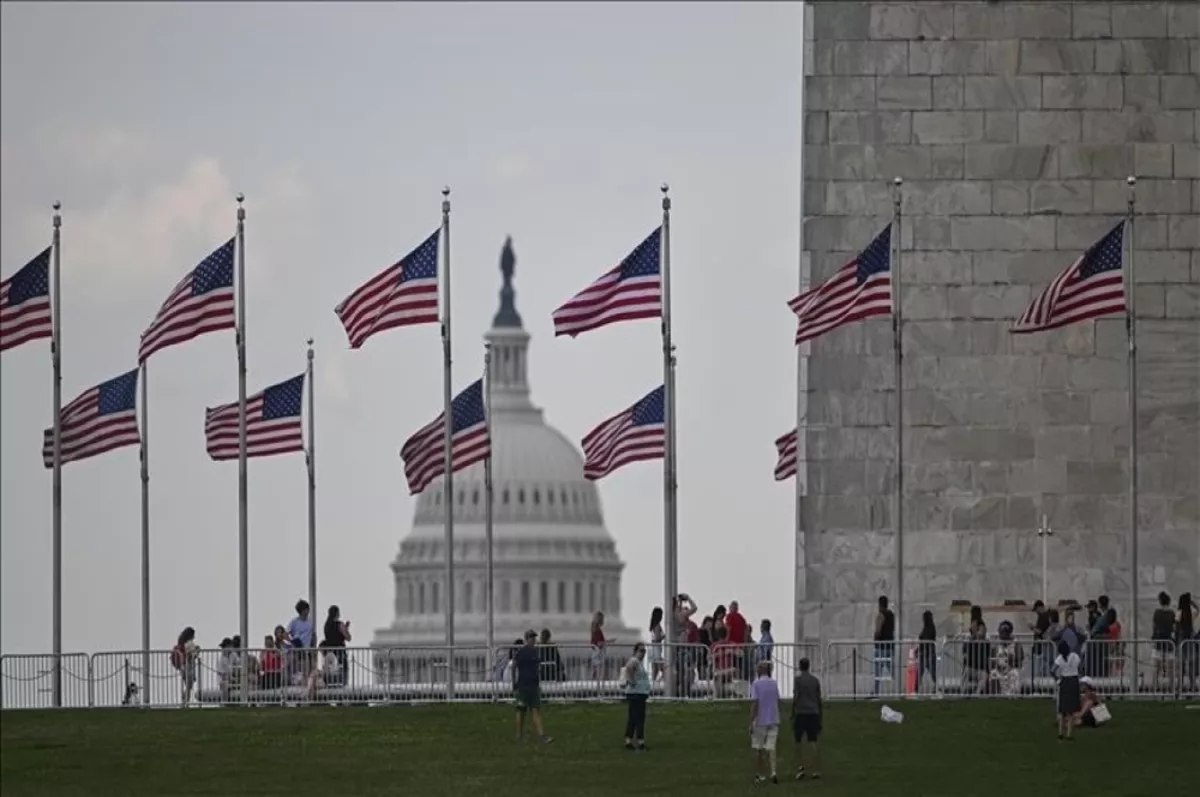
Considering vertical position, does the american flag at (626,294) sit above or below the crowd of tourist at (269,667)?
above

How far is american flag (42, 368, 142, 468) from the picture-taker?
79.2 metres

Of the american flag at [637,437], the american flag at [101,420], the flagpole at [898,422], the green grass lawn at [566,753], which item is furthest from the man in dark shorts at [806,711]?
the american flag at [101,420]

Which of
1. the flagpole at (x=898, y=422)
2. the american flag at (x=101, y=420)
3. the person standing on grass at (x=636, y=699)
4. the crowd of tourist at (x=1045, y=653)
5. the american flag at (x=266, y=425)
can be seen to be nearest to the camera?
the person standing on grass at (x=636, y=699)

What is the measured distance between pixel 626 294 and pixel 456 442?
599cm

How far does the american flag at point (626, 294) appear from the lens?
7444 centimetres

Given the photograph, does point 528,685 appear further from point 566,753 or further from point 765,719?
point 765,719

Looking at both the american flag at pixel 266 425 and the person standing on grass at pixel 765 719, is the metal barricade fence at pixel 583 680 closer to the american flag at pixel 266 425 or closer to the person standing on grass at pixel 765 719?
the american flag at pixel 266 425

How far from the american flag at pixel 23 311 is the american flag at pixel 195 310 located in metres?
1.87

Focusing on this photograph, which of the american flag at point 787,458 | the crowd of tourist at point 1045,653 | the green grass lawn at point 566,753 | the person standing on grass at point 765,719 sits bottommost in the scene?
the green grass lawn at point 566,753

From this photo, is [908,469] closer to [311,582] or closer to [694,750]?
[311,582]

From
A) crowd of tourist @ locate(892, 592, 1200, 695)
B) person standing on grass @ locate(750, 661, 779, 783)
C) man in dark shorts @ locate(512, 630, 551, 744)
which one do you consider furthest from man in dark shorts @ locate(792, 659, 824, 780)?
crowd of tourist @ locate(892, 592, 1200, 695)

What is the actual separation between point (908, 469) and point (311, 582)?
1588 centimetres

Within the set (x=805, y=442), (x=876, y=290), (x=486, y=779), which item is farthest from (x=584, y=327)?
(x=486, y=779)

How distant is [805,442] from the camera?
84438 mm
